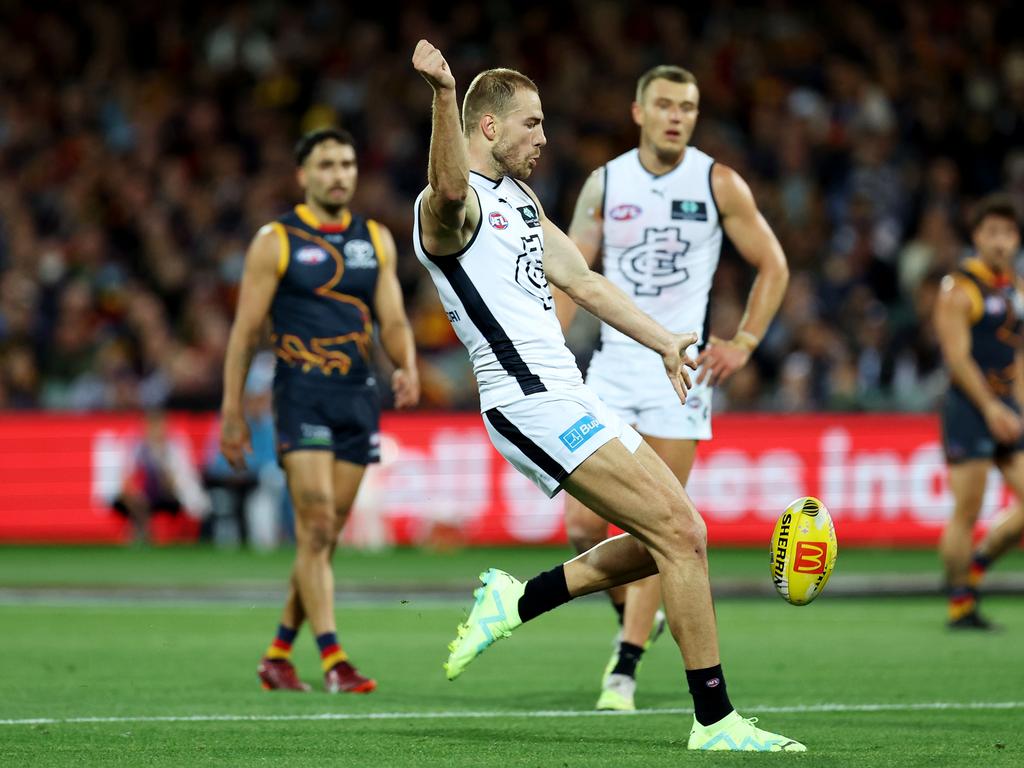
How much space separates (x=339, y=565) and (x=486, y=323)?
1127 cm

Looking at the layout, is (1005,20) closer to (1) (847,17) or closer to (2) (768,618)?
(1) (847,17)

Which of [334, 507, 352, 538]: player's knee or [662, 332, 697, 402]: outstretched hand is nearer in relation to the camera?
[662, 332, 697, 402]: outstretched hand

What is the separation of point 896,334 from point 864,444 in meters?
2.08

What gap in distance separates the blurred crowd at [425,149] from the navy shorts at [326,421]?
10.8 meters

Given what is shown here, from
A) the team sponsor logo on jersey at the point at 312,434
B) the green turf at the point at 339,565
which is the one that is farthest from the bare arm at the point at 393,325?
the green turf at the point at 339,565

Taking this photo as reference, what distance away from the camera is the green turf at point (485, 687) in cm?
686

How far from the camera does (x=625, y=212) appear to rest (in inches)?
362

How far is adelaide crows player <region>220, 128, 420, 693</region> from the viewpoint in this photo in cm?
939

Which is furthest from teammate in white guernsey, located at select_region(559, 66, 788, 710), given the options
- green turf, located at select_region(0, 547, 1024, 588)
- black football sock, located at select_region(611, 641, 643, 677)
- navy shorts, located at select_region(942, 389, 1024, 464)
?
green turf, located at select_region(0, 547, 1024, 588)

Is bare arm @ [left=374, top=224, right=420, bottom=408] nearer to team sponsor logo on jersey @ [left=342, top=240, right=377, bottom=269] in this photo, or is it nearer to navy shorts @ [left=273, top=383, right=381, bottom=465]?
team sponsor logo on jersey @ [left=342, top=240, right=377, bottom=269]

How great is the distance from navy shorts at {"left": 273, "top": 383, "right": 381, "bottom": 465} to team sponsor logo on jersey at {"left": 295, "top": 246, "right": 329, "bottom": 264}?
71cm

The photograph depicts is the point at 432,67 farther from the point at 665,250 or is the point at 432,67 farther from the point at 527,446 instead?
the point at 665,250

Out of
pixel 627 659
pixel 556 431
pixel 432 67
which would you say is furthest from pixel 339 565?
pixel 432 67

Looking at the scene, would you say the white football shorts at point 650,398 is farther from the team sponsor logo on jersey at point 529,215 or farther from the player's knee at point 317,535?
the team sponsor logo on jersey at point 529,215
